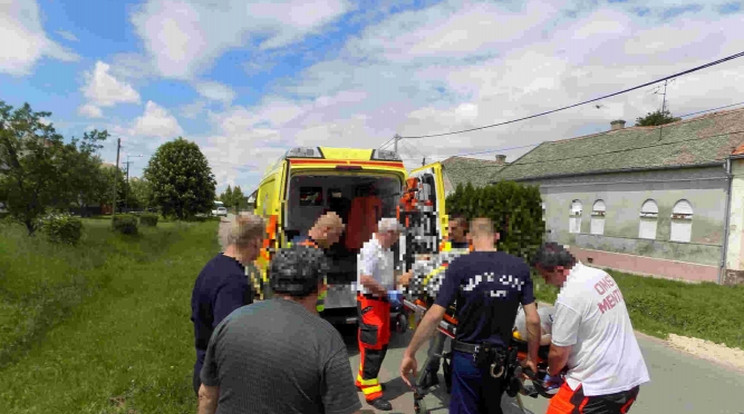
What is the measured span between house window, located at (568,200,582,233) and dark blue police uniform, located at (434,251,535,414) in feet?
67.8

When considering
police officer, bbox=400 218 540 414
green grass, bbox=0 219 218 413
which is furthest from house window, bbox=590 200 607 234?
police officer, bbox=400 218 540 414

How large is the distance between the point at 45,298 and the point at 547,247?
801cm

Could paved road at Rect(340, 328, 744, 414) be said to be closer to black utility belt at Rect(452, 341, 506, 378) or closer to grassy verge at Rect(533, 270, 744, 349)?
grassy verge at Rect(533, 270, 744, 349)

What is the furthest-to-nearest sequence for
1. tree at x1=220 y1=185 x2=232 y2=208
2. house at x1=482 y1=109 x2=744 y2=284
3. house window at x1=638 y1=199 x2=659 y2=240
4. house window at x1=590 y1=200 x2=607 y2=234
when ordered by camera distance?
tree at x1=220 y1=185 x2=232 y2=208
house window at x1=590 y1=200 x2=607 y2=234
house window at x1=638 y1=199 x2=659 y2=240
house at x1=482 y1=109 x2=744 y2=284

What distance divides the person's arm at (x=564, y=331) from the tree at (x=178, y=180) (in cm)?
4344

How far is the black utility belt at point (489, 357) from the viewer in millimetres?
2783

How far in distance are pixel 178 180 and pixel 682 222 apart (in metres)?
38.9

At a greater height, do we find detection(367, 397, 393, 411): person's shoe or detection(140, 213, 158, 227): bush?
detection(140, 213, 158, 227): bush

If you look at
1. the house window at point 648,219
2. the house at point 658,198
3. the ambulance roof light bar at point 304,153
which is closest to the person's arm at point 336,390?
the ambulance roof light bar at point 304,153

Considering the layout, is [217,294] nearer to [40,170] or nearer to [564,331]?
[564,331]

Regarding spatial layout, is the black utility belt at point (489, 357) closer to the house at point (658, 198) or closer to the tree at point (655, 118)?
the house at point (658, 198)

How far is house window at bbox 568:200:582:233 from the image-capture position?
70.6 ft

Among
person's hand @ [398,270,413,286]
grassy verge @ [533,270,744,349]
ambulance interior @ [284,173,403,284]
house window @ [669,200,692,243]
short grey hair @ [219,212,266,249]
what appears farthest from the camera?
house window @ [669,200,692,243]

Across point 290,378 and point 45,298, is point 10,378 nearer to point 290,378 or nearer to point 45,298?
point 45,298
